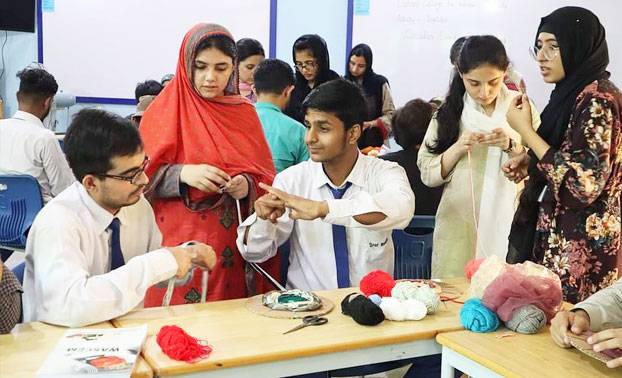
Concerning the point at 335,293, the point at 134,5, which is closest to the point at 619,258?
the point at 335,293

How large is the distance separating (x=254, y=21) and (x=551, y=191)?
438cm

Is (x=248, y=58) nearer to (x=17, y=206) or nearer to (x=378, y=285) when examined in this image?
(x=17, y=206)

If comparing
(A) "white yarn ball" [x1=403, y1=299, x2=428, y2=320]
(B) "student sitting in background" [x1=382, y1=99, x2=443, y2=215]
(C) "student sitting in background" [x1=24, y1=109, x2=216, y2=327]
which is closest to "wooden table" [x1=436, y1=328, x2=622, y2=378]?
(A) "white yarn ball" [x1=403, y1=299, x2=428, y2=320]

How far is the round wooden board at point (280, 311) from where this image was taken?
6.04 ft

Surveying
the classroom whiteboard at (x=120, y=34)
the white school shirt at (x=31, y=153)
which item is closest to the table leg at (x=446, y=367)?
the white school shirt at (x=31, y=153)

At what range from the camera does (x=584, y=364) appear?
1.59 metres

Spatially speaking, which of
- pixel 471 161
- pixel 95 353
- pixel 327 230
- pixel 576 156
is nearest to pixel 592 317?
pixel 576 156

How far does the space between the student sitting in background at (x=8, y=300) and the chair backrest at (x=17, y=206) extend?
1924 millimetres

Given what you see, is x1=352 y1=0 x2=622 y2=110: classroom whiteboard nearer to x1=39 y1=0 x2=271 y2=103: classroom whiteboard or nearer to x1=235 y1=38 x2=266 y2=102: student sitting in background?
x1=39 y1=0 x2=271 y2=103: classroom whiteboard

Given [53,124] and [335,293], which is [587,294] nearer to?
[335,293]

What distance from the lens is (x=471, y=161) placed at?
2.73 meters

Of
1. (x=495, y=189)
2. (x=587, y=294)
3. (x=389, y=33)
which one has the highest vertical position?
(x=389, y=33)

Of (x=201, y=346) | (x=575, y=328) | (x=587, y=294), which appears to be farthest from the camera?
(x=587, y=294)

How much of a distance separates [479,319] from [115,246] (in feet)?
3.40
